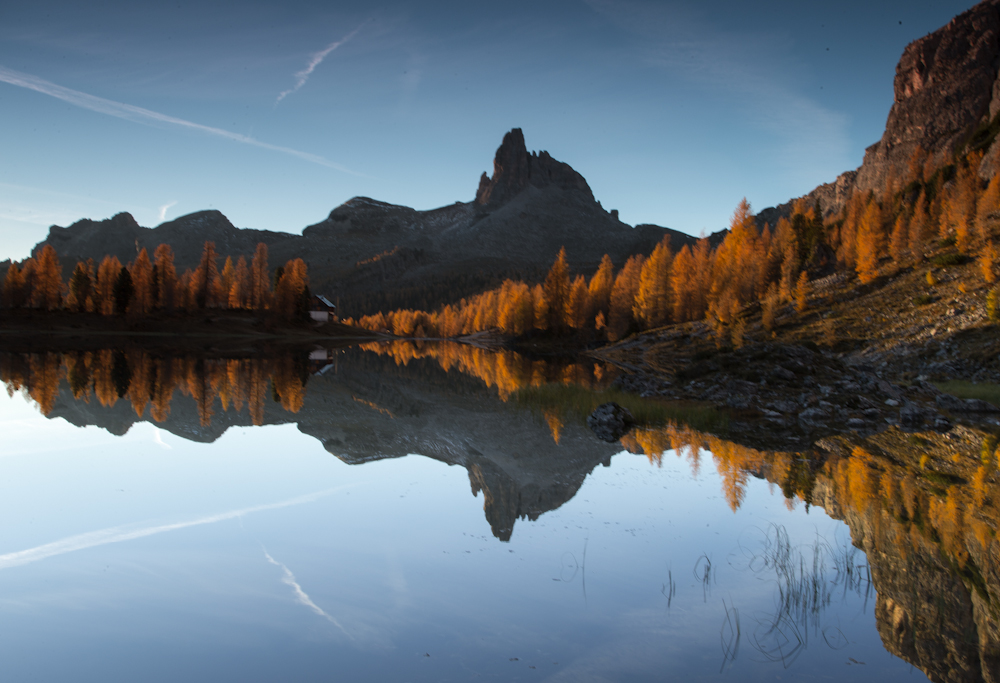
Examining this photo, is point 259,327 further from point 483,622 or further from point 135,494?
point 483,622

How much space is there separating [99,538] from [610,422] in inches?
645

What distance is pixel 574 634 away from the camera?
19.9 feet

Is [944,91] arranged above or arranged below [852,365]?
above

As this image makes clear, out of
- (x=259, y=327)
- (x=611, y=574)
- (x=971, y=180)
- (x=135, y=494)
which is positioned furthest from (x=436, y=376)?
(x=971, y=180)

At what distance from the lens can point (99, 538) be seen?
8492 millimetres

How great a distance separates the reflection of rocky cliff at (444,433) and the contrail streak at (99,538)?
490 cm

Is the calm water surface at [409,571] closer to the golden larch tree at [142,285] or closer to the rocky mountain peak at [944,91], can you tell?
the golden larch tree at [142,285]

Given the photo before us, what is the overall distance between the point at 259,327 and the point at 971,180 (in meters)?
117

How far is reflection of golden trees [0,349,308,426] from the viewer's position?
71.4 feet

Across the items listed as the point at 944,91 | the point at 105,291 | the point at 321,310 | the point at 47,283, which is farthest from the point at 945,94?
the point at 47,283

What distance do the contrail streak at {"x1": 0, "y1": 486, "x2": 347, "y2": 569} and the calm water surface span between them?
0.05m

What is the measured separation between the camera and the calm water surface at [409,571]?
5.53 m

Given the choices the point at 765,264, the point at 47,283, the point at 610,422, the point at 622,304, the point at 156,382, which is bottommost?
the point at 610,422

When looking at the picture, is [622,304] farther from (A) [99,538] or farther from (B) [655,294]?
(A) [99,538]
